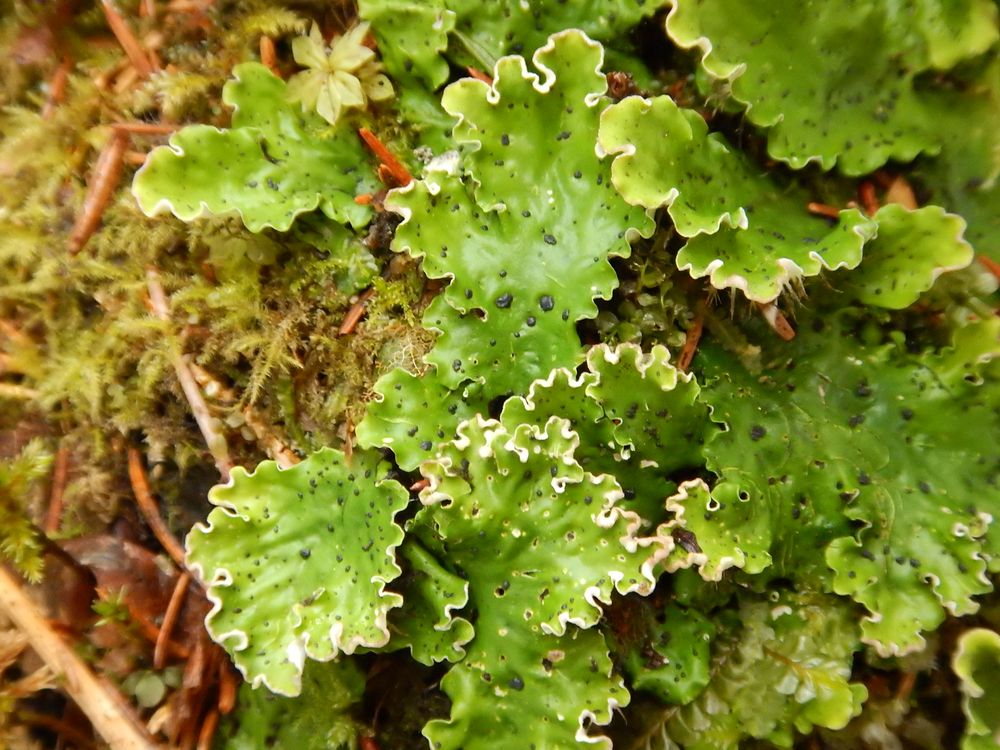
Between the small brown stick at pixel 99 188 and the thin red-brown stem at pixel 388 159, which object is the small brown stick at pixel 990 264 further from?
the small brown stick at pixel 99 188

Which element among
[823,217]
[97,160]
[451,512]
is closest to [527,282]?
[451,512]

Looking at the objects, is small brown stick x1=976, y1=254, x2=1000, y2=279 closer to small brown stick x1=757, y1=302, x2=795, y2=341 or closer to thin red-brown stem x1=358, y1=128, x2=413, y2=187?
small brown stick x1=757, y1=302, x2=795, y2=341

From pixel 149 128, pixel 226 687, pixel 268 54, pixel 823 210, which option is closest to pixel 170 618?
pixel 226 687

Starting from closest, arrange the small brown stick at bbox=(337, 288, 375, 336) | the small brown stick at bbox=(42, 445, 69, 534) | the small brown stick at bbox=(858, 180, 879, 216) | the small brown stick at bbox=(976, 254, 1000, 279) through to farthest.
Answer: the small brown stick at bbox=(976, 254, 1000, 279)
the small brown stick at bbox=(858, 180, 879, 216)
the small brown stick at bbox=(337, 288, 375, 336)
the small brown stick at bbox=(42, 445, 69, 534)

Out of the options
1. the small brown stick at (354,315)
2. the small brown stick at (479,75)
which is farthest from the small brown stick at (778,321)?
the small brown stick at (354,315)

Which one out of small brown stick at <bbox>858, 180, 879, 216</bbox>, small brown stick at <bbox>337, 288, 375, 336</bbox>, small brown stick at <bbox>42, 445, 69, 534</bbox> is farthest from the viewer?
small brown stick at <bbox>42, 445, 69, 534</bbox>

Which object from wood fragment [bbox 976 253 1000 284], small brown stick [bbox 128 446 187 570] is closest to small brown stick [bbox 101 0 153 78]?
small brown stick [bbox 128 446 187 570]

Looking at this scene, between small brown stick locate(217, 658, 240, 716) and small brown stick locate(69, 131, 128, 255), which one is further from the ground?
small brown stick locate(69, 131, 128, 255)
